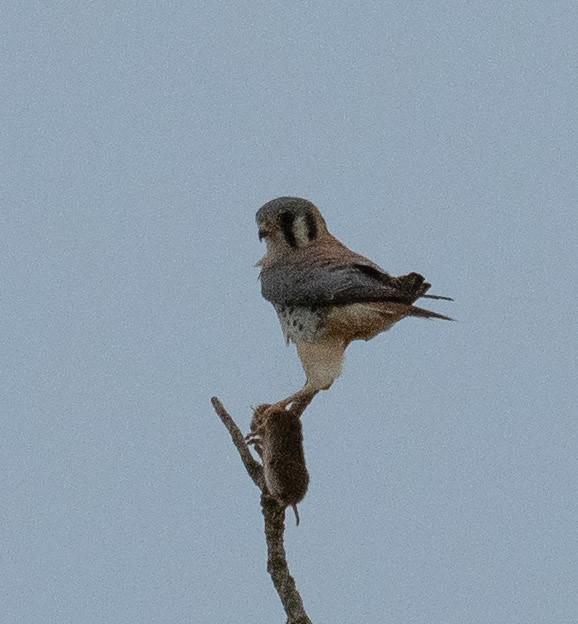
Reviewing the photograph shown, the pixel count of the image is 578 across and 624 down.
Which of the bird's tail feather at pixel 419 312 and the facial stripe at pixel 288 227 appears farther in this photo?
the facial stripe at pixel 288 227

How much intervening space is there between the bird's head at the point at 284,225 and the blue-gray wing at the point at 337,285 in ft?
0.89

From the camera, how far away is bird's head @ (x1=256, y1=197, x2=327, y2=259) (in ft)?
18.7

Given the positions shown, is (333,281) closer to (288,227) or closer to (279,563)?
(288,227)

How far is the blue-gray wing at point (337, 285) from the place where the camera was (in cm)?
459

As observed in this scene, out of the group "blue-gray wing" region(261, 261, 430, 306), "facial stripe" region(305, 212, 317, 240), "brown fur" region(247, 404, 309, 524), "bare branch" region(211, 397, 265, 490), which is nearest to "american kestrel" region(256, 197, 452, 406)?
"blue-gray wing" region(261, 261, 430, 306)

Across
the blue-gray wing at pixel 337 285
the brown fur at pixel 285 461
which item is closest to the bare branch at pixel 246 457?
the brown fur at pixel 285 461

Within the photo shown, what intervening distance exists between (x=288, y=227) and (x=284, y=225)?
23 mm

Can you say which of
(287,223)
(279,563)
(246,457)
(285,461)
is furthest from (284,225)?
(279,563)

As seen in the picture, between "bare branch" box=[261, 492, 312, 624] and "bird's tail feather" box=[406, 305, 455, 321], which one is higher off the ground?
"bird's tail feather" box=[406, 305, 455, 321]

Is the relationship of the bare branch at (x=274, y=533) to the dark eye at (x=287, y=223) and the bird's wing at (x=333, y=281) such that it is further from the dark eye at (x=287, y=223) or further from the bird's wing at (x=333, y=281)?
the dark eye at (x=287, y=223)

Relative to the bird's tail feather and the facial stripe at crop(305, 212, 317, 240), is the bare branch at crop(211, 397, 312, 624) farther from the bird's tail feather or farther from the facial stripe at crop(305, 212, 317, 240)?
the facial stripe at crop(305, 212, 317, 240)

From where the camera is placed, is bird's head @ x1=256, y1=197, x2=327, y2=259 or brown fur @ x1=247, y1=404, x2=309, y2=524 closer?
brown fur @ x1=247, y1=404, x2=309, y2=524

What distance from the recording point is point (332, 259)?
5.17 metres

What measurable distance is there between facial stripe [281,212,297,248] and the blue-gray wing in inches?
10.7
